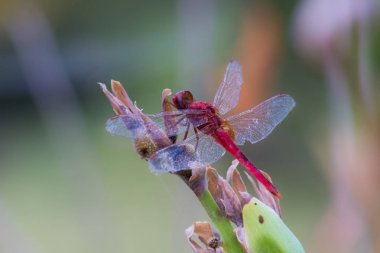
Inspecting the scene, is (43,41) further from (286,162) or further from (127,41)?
(127,41)

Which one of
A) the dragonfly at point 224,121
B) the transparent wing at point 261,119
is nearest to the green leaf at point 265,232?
the dragonfly at point 224,121

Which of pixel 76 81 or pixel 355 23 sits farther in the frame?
pixel 76 81

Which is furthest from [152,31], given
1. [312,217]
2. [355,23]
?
[355,23]

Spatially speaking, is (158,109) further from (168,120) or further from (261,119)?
(168,120)

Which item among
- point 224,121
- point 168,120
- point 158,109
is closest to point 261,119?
point 224,121

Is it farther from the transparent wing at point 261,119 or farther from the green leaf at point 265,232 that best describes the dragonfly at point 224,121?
the green leaf at point 265,232

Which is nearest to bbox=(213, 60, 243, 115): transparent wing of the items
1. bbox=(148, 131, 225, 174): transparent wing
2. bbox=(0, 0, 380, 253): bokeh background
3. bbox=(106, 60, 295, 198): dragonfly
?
bbox=(106, 60, 295, 198): dragonfly

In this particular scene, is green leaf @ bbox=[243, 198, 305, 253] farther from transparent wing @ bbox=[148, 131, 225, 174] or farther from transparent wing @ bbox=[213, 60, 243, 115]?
transparent wing @ bbox=[213, 60, 243, 115]
